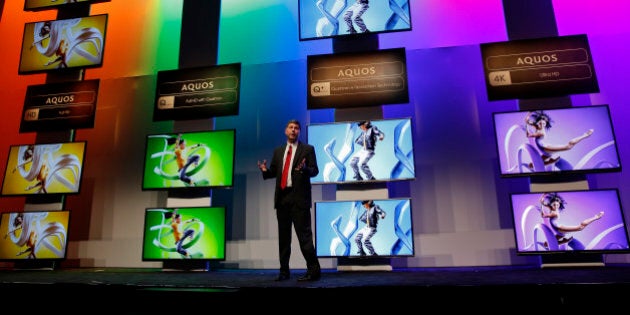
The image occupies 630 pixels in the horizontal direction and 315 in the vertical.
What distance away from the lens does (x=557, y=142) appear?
4.19 m

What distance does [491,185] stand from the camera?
488cm

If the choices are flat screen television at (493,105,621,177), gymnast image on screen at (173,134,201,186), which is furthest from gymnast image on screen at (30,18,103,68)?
flat screen television at (493,105,621,177)

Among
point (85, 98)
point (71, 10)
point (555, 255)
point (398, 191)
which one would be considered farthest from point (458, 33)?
point (71, 10)

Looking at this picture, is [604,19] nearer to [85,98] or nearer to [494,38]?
[494,38]

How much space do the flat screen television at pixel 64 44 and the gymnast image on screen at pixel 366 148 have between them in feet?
12.4

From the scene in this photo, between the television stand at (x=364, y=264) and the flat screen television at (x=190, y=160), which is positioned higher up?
the flat screen television at (x=190, y=160)

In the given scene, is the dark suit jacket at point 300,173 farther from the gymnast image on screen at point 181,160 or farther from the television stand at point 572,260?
the television stand at point 572,260

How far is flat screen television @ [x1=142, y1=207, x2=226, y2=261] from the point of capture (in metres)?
4.61

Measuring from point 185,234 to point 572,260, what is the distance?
4271mm

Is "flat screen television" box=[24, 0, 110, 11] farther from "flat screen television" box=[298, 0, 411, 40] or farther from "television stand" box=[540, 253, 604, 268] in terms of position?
"television stand" box=[540, 253, 604, 268]

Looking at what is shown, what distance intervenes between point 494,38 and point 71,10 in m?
6.13

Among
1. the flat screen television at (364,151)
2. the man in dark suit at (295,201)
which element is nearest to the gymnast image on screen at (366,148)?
the flat screen television at (364,151)

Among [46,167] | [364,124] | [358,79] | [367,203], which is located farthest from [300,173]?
[46,167]

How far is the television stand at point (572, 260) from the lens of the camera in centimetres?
404
